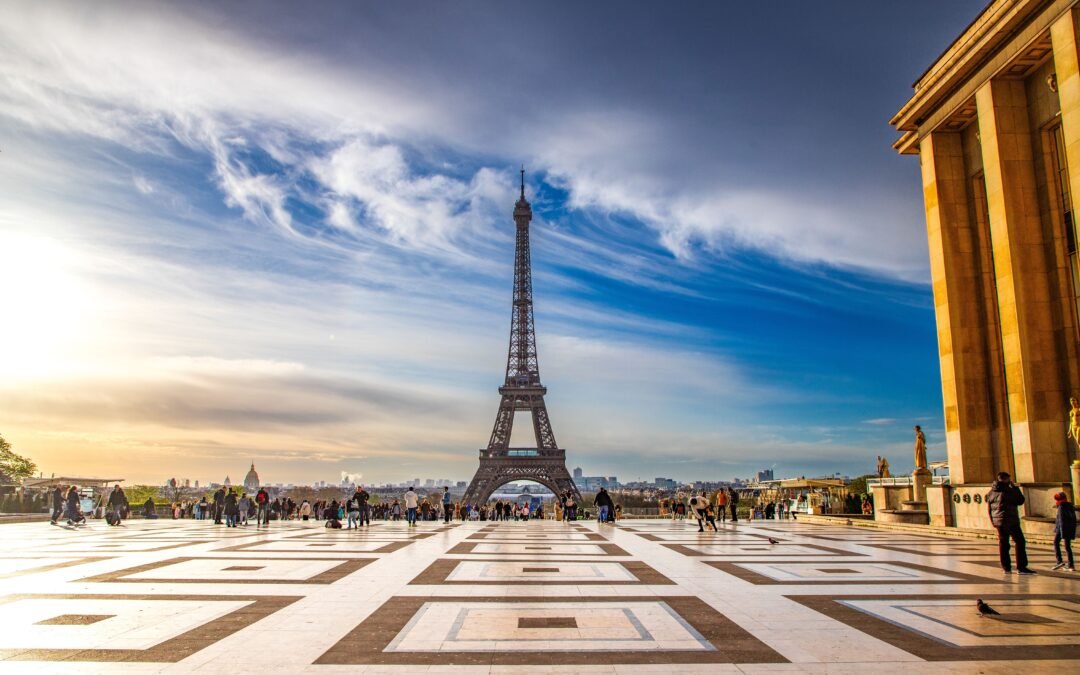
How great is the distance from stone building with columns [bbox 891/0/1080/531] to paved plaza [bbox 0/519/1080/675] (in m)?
7.60

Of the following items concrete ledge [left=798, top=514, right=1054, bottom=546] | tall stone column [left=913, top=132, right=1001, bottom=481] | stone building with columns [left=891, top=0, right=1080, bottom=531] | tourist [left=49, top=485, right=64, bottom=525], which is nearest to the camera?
concrete ledge [left=798, top=514, right=1054, bottom=546]

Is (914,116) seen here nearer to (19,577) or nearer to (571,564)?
(571,564)

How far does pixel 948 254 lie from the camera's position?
90.6 ft

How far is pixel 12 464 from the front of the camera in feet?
216

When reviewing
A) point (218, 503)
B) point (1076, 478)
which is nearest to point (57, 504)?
point (218, 503)

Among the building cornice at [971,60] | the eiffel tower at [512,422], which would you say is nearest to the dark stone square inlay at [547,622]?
the building cornice at [971,60]

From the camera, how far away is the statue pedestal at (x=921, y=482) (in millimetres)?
28828

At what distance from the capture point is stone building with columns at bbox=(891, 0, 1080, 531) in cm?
2150

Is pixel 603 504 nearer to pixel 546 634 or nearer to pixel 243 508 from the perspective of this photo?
pixel 243 508

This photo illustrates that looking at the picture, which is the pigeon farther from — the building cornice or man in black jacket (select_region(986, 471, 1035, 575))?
the building cornice

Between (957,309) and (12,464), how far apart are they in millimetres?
77140

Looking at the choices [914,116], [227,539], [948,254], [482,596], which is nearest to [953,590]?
[482,596]

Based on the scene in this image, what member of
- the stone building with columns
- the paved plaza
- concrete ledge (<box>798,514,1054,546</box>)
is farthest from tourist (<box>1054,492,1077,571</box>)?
the stone building with columns

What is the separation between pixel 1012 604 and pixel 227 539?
19.0 metres
